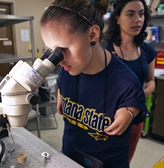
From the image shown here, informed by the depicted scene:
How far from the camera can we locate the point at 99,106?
818 mm

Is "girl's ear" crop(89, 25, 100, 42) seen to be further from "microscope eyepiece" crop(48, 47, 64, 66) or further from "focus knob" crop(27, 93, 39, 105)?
"focus knob" crop(27, 93, 39, 105)

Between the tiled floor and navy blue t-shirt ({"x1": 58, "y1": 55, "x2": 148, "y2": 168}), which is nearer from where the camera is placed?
navy blue t-shirt ({"x1": 58, "y1": 55, "x2": 148, "y2": 168})

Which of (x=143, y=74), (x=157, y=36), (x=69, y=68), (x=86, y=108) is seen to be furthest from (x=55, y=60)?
(x=157, y=36)

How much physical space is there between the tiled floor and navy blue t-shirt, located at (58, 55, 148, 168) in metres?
1.23

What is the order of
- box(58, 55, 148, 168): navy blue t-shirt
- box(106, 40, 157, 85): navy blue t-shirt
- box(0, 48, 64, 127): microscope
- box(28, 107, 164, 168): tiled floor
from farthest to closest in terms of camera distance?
box(28, 107, 164, 168): tiled floor
box(106, 40, 157, 85): navy blue t-shirt
box(58, 55, 148, 168): navy blue t-shirt
box(0, 48, 64, 127): microscope

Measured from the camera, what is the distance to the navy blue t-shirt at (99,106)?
77cm

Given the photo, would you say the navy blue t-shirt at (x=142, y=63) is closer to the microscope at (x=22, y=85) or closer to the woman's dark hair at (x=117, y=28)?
the woman's dark hair at (x=117, y=28)

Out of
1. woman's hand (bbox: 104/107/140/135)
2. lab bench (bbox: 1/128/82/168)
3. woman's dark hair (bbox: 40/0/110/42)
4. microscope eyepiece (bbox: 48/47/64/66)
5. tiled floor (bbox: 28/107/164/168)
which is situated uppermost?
woman's dark hair (bbox: 40/0/110/42)

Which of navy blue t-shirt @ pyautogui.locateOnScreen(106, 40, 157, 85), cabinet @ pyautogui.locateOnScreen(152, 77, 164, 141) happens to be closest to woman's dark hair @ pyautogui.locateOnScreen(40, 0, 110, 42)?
navy blue t-shirt @ pyautogui.locateOnScreen(106, 40, 157, 85)

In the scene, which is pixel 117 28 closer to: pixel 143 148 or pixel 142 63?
pixel 142 63

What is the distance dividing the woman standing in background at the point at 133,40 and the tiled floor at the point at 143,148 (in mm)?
805

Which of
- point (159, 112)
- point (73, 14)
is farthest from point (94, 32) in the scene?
point (159, 112)

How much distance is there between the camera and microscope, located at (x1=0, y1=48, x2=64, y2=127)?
0.53 meters

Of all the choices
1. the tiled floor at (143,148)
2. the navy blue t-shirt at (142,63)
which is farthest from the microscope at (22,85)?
the tiled floor at (143,148)
